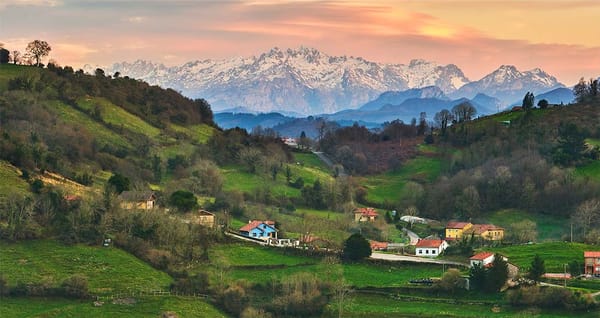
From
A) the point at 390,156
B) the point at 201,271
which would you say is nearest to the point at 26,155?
the point at 201,271

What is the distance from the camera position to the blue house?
79375 mm

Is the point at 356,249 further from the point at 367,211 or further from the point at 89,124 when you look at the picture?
the point at 89,124

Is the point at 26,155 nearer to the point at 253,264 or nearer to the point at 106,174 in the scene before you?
the point at 106,174

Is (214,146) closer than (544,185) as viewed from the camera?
No

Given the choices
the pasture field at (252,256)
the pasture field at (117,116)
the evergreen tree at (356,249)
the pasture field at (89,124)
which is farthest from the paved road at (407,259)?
the pasture field at (117,116)

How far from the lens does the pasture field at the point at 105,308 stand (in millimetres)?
52763

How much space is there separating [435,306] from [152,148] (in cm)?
6060

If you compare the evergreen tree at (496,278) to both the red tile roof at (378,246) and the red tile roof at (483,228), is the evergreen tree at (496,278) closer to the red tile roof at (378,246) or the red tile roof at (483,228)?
the red tile roof at (378,246)

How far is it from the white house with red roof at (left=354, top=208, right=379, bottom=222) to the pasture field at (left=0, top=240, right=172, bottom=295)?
115 feet

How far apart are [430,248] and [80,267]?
3010cm

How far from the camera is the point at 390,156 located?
134375mm

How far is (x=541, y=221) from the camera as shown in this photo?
92.5 meters

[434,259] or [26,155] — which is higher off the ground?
[26,155]

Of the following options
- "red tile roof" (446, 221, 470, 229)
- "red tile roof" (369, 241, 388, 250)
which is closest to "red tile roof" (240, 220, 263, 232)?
"red tile roof" (369, 241, 388, 250)
